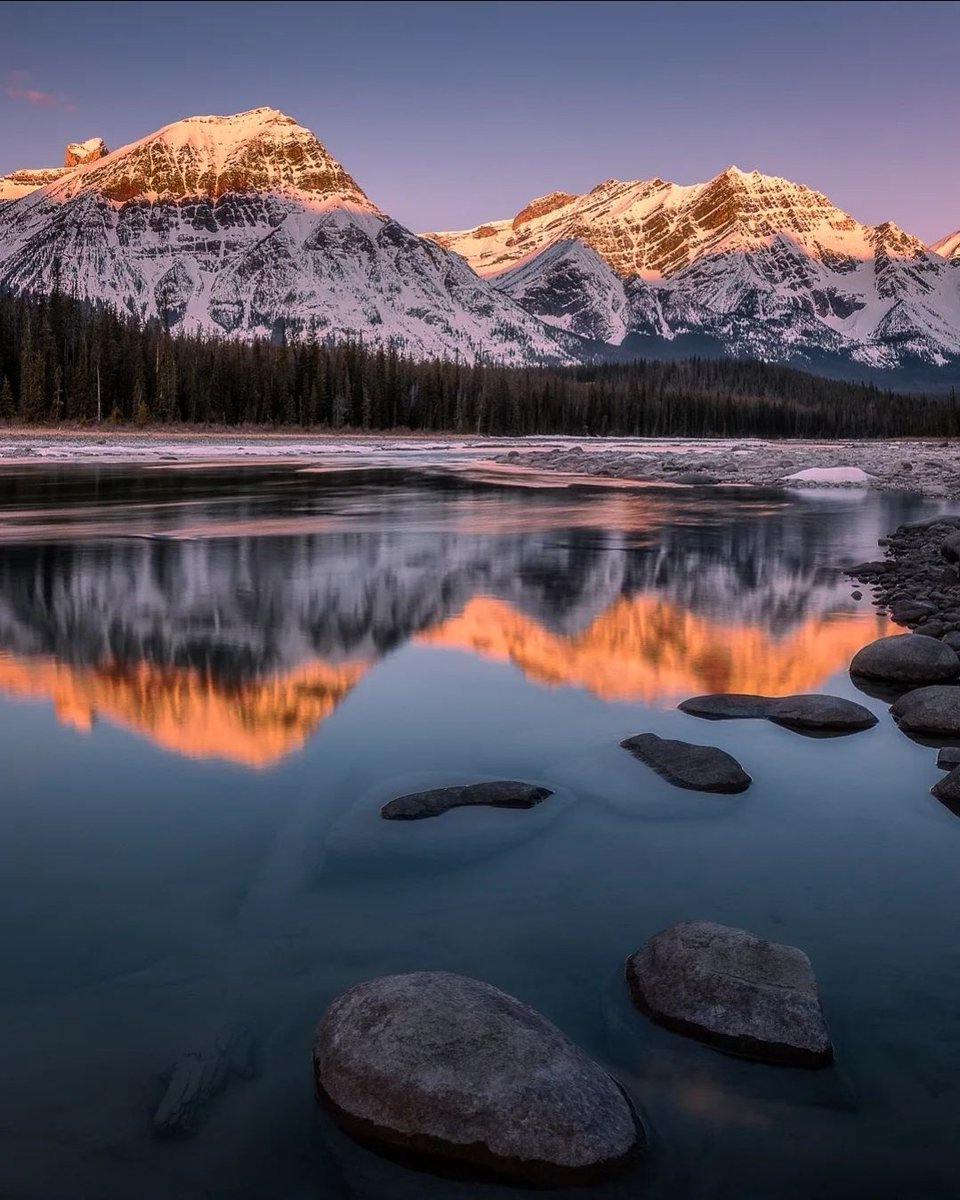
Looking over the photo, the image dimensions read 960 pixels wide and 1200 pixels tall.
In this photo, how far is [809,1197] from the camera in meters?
4.30

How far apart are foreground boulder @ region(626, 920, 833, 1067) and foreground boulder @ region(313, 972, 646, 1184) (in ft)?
2.52

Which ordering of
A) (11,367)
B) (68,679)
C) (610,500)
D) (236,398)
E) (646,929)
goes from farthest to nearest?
(236,398) < (11,367) < (610,500) < (68,679) < (646,929)

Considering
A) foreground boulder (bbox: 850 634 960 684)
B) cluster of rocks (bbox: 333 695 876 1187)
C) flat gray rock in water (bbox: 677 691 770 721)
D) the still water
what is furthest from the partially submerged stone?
foreground boulder (bbox: 850 634 960 684)

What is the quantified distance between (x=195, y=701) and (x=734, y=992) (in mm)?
7125

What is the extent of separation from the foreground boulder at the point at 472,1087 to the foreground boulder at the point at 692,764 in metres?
4.19

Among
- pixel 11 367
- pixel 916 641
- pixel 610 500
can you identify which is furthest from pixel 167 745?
pixel 11 367

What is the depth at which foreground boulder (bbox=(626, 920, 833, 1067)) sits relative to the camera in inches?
205

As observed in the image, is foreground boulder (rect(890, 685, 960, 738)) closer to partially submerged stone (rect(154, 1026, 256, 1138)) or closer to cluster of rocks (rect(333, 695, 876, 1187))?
cluster of rocks (rect(333, 695, 876, 1187))

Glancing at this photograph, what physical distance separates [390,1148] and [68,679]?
8.82 m

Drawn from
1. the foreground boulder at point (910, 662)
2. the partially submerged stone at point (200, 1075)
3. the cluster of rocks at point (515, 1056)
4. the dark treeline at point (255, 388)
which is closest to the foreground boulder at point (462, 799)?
the cluster of rocks at point (515, 1056)

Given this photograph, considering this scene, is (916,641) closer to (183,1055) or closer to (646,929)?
(646,929)

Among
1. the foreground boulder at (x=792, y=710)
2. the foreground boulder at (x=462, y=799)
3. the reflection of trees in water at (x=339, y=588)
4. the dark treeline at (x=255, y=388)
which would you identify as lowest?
the reflection of trees in water at (x=339, y=588)

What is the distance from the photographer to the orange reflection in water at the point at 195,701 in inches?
388

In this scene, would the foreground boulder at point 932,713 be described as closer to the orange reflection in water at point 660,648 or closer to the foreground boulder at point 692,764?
the orange reflection in water at point 660,648
